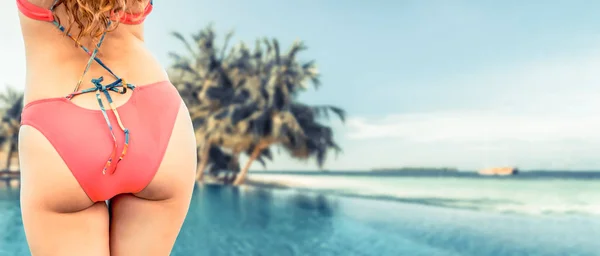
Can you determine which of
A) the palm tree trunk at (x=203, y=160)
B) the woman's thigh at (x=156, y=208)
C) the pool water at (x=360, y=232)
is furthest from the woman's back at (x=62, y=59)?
the palm tree trunk at (x=203, y=160)

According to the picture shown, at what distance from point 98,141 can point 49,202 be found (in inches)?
4.5

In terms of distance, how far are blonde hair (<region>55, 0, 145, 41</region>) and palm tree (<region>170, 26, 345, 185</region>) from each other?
13.5 metres

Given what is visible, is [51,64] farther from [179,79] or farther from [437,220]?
[179,79]

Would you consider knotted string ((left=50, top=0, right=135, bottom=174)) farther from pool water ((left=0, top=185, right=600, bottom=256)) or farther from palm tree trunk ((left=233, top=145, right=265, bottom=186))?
palm tree trunk ((left=233, top=145, right=265, bottom=186))

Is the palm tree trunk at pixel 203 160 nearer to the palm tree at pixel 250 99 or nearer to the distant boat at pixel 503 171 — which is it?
the palm tree at pixel 250 99

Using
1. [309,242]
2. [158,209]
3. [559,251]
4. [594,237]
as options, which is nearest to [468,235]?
[559,251]

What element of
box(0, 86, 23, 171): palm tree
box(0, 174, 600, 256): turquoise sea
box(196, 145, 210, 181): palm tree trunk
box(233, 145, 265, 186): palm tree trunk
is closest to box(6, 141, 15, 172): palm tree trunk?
box(0, 86, 23, 171): palm tree

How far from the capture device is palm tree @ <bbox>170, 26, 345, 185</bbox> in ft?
48.0

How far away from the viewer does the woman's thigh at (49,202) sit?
0.71 meters

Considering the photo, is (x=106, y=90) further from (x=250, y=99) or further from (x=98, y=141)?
(x=250, y=99)

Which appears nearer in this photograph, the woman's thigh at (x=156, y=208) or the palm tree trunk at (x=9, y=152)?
the woman's thigh at (x=156, y=208)

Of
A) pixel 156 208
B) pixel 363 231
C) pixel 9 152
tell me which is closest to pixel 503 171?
pixel 363 231

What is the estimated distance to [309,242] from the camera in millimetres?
4695

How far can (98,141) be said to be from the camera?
0.73 m
